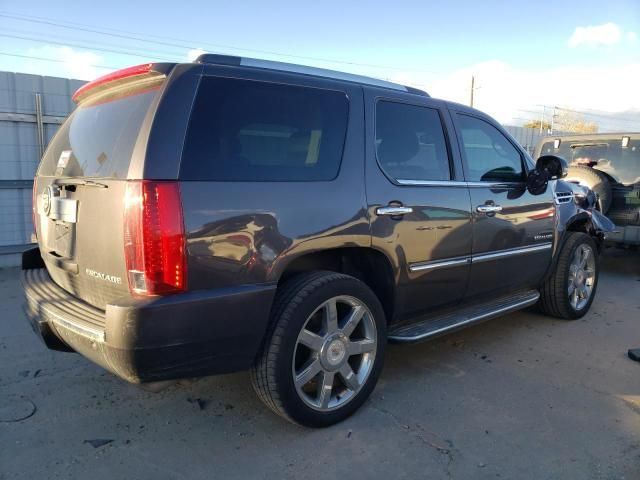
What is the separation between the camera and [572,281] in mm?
4836

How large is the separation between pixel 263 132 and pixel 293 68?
1.59 feet

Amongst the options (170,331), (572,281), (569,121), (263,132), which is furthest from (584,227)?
(569,121)

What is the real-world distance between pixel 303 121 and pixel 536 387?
92.2 inches

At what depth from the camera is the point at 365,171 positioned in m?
2.93

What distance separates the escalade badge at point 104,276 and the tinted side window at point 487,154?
2.47 meters

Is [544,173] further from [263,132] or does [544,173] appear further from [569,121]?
[569,121]

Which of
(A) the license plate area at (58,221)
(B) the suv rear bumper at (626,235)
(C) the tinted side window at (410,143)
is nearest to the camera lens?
(A) the license plate area at (58,221)

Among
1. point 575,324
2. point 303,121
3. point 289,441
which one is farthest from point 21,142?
point 575,324

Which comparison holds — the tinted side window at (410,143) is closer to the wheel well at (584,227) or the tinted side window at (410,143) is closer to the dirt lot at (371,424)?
the dirt lot at (371,424)

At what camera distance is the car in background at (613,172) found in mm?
6789

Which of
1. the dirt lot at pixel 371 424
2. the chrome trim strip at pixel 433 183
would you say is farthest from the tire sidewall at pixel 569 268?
the chrome trim strip at pixel 433 183

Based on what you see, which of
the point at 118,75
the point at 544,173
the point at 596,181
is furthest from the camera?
the point at 596,181

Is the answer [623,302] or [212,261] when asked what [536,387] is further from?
[623,302]

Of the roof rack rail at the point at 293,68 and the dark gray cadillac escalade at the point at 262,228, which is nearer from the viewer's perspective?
the dark gray cadillac escalade at the point at 262,228
